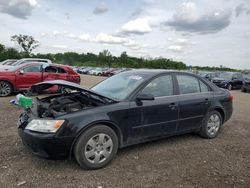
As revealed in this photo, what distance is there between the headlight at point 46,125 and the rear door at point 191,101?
2.39 meters

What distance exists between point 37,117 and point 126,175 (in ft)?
5.15

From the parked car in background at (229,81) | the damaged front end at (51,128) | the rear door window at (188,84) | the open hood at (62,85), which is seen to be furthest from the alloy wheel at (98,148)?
the parked car in background at (229,81)

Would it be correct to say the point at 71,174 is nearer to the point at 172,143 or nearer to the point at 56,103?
the point at 56,103

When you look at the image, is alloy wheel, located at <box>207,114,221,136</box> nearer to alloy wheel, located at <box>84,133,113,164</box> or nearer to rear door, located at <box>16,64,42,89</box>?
alloy wheel, located at <box>84,133,113,164</box>

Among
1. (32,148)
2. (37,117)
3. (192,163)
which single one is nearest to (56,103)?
(37,117)

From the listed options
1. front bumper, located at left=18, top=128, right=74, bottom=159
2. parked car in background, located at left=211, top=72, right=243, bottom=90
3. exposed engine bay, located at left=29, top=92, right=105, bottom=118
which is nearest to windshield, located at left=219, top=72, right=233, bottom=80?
parked car in background, located at left=211, top=72, right=243, bottom=90

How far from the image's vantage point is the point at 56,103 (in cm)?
440

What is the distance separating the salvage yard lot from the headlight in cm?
65

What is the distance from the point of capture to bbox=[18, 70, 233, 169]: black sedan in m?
3.67

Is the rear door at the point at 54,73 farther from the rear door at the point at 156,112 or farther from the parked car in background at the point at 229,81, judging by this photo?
the parked car in background at the point at 229,81

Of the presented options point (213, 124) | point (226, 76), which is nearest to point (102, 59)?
point (226, 76)

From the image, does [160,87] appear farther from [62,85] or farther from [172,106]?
[62,85]

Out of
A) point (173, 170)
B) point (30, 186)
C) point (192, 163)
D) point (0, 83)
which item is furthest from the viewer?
point (0, 83)

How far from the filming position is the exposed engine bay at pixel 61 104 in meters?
3.93
